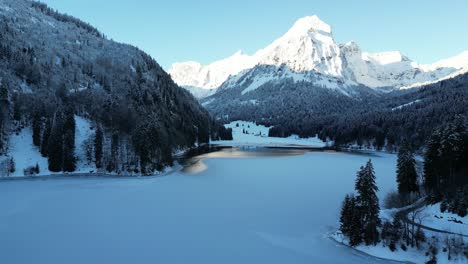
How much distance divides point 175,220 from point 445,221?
33574mm

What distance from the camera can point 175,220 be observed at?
50938 millimetres

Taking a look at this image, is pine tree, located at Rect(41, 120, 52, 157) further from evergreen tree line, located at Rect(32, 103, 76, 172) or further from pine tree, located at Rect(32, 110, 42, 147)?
pine tree, located at Rect(32, 110, 42, 147)

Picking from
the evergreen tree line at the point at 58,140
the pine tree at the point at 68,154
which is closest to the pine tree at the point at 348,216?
the pine tree at the point at 68,154

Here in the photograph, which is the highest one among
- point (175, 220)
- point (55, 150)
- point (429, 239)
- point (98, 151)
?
point (55, 150)

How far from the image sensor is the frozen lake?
38.1 meters

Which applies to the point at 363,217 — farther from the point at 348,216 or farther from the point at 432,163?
the point at 432,163

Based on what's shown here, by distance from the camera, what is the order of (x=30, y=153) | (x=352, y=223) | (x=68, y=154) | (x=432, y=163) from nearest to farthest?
(x=352, y=223) < (x=432, y=163) < (x=68, y=154) < (x=30, y=153)

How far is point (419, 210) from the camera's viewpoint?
49344mm

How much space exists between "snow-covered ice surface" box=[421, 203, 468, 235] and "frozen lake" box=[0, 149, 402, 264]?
418 inches

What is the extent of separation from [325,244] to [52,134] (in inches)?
3254

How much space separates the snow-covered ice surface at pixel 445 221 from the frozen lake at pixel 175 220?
418 inches

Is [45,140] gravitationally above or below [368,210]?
above

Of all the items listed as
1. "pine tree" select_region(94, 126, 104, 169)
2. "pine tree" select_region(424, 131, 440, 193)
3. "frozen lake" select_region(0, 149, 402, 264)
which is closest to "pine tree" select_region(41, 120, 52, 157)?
"pine tree" select_region(94, 126, 104, 169)

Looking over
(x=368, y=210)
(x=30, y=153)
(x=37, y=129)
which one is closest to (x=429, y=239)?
(x=368, y=210)
